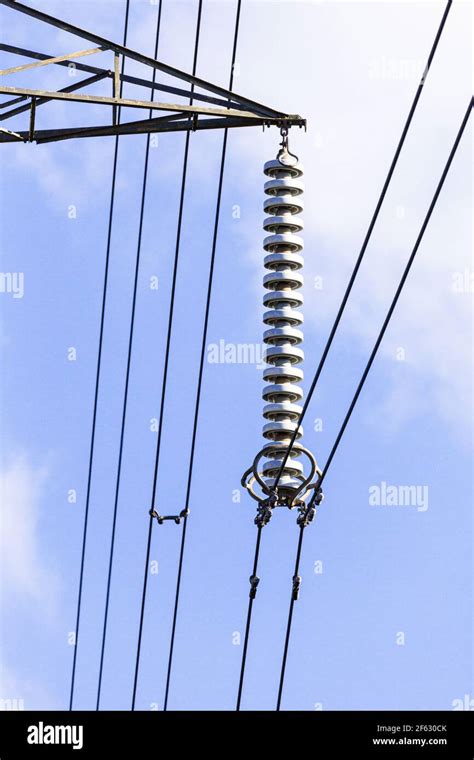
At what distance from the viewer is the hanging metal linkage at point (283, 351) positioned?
25828mm

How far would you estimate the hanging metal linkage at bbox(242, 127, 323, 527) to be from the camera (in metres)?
25.8

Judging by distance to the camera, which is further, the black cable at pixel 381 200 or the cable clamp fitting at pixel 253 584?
the cable clamp fitting at pixel 253 584

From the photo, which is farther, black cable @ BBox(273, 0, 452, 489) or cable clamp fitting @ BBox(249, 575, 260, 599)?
cable clamp fitting @ BBox(249, 575, 260, 599)

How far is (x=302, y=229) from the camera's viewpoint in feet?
89.4

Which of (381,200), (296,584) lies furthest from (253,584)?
(381,200)
